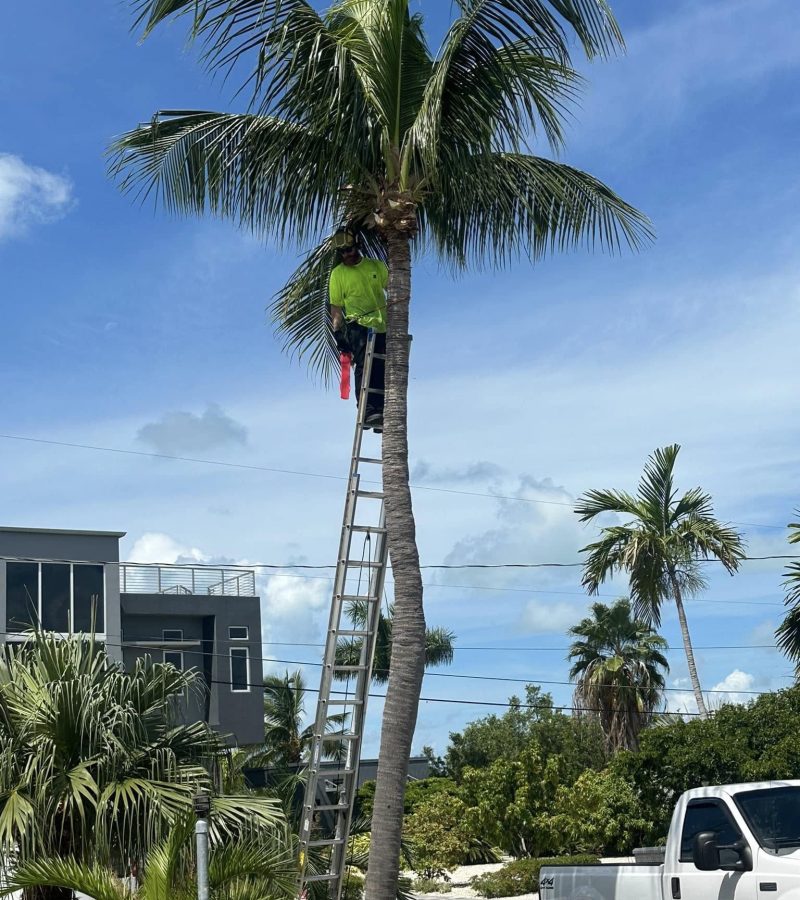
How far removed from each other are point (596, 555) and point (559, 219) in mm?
19001

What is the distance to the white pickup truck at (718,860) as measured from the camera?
28.1 ft

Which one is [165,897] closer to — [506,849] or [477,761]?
[506,849]

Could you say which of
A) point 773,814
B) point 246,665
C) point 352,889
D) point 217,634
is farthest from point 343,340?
point 246,665

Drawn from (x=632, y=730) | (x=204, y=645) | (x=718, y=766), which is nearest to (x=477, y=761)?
(x=632, y=730)

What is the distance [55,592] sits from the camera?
34094 mm

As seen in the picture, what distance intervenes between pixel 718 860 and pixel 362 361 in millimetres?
5964

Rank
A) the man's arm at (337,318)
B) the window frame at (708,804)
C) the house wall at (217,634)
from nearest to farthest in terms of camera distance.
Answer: the window frame at (708,804)
the man's arm at (337,318)
the house wall at (217,634)

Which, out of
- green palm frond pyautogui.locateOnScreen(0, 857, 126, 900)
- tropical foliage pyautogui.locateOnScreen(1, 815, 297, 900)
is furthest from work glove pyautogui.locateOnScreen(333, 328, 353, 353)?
green palm frond pyautogui.locateOnScreen(0, 857, 126, 900)

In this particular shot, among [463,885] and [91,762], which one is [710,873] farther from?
[463,885]

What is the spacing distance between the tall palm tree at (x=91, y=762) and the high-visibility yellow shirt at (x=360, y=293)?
4044 millimetres

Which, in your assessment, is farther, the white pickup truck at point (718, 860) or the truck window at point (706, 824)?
the truck window at point (706, 824)

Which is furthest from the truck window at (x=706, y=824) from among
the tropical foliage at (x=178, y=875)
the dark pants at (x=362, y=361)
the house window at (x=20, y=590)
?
the house window at (x=20, y=590)

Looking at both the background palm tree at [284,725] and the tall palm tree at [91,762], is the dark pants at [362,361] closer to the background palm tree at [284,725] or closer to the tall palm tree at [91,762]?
the tall palm tree at [91,762]

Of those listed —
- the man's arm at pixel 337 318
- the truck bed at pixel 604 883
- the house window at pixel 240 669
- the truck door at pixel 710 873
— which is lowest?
the truck bed at pixel 604 883
